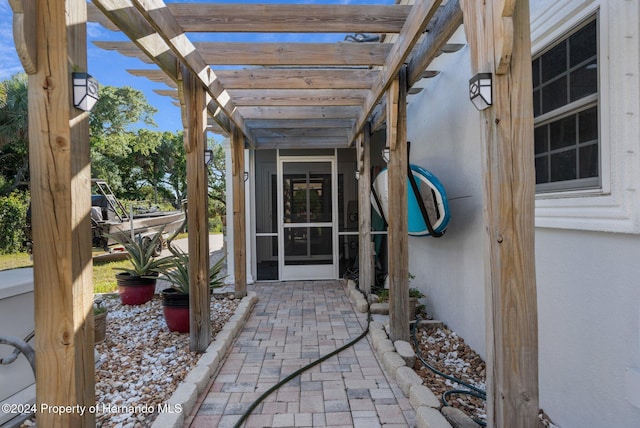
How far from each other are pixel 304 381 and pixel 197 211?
1.62 m

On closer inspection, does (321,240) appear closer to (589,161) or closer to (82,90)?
(589,161)

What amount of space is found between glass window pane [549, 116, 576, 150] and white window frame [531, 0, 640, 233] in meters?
0.28

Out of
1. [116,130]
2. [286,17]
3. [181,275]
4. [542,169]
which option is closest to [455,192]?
[542,169]

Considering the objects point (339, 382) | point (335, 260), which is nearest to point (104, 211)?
point (335, 260)

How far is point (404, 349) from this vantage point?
300 cm

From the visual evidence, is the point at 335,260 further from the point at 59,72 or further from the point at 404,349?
the point at 59,72

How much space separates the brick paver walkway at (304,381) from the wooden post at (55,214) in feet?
3.46

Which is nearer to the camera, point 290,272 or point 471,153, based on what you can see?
point 471,153

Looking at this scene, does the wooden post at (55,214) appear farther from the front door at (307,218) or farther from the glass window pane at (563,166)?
the front door at (307,218)

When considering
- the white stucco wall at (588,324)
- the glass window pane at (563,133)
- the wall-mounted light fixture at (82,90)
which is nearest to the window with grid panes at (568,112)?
the glass window pane at (563,133)

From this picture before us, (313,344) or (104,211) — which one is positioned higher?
(104,211)

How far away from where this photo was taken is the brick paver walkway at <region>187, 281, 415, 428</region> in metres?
2.27

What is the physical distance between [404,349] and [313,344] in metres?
0.92

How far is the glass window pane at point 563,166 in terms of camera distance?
6.95 ft
